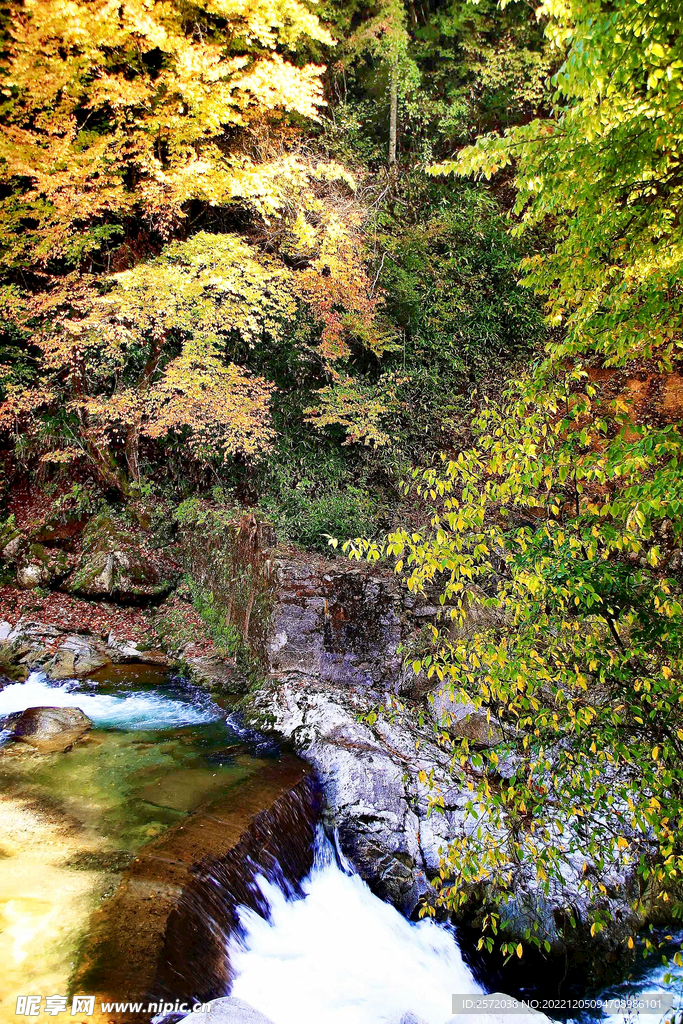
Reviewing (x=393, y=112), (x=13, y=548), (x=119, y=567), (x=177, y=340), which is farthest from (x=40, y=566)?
(x=393, y=112)

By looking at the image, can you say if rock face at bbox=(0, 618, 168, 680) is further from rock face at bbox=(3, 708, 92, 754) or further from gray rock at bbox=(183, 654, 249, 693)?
rock face at bbox=(3, 708, 92, 754)

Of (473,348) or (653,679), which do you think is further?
(473,348)

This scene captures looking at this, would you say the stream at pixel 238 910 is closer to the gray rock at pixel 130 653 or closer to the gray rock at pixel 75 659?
the gray rock at pixel 75 659

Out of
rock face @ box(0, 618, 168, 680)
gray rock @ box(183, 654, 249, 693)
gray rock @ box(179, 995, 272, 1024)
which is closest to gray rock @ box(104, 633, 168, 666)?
rock face @ box(0, 618, 168, 680)

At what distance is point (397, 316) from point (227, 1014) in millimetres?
9912

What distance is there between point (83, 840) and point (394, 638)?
4324mm

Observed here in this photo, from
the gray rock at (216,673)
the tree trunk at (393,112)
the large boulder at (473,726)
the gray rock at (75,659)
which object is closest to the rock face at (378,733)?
the large boulder at (473,726)

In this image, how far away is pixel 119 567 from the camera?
9.49m

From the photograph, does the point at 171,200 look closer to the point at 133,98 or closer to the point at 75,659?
the point at 133,98

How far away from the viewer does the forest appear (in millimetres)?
3168

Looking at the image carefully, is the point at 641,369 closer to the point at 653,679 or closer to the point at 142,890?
the point at 653,679

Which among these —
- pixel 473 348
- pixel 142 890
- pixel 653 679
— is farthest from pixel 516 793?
pixel 473 348

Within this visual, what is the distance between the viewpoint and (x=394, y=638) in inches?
298

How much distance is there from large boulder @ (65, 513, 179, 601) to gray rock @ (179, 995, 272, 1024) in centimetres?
697
